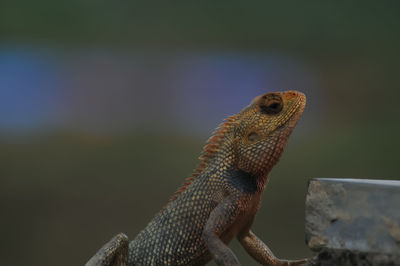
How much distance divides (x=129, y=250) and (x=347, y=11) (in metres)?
3.90

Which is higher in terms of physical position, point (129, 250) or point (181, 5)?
point (181, 5)

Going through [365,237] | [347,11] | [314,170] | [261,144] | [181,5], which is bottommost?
[314,170]

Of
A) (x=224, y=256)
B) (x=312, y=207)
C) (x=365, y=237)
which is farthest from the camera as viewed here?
(x=224, y=256)

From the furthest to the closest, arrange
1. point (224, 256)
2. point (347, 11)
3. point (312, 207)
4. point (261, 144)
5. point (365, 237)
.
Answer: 1. point (347, 11)
2. point (261, 144)
3. point (224, 256)
4. point (312, 207)
5. point (365, 237)

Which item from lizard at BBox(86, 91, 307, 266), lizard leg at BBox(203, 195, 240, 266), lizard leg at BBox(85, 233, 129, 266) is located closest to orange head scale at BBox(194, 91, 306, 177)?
lizard at BBox(86, 91, 307, 266)

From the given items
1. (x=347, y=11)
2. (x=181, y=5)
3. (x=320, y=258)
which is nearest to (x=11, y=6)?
(x=181, y=5)

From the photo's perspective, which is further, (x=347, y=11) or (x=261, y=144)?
(x=347, y=11)

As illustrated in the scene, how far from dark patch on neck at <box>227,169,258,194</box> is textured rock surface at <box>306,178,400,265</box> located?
1.69ft

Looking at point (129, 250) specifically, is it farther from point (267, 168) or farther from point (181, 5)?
point (181, 5)

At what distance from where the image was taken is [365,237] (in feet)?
7.53

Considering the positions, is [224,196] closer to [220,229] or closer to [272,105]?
[220,229]

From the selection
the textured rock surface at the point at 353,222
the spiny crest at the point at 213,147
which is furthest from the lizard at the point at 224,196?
the textured rock surface at the point at 353,222

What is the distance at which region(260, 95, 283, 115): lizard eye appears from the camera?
119 inches

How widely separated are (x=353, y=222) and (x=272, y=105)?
96 centimetres
